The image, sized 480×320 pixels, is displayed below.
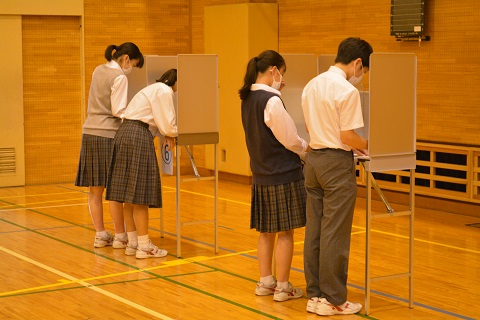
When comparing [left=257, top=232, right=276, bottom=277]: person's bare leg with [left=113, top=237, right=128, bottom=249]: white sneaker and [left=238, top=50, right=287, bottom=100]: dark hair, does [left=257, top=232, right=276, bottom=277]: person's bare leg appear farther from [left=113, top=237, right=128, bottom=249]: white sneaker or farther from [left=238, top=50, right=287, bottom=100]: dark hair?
[left=113, top=237, right=128, bottom=249]: white sneaker

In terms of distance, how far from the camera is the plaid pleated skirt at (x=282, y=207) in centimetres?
487

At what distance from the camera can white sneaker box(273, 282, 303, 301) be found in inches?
195

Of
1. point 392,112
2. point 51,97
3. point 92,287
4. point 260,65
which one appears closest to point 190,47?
point 51,97

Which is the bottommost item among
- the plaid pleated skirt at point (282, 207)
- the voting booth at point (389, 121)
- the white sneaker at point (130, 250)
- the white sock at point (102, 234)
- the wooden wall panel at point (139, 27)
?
the white sneaker at point (130, 250)

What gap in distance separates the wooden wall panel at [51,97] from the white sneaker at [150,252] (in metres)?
4.37

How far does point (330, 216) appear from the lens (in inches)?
178

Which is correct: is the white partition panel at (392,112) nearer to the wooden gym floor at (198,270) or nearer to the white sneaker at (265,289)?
the wooden gym floor at (198,270)

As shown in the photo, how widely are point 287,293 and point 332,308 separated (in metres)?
0.42

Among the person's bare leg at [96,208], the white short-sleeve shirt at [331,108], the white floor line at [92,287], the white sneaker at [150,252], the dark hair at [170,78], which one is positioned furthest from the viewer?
the person's bare leg at [96,208]

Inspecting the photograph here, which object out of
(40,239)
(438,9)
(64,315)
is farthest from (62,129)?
(64,315)

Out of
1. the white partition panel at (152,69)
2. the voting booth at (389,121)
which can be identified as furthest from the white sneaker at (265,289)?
the white partition panel at (152,69)

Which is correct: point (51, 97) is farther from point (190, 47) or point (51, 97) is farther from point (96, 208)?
point (96, 208)

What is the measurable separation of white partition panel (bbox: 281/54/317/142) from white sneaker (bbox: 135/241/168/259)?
144 centimetres

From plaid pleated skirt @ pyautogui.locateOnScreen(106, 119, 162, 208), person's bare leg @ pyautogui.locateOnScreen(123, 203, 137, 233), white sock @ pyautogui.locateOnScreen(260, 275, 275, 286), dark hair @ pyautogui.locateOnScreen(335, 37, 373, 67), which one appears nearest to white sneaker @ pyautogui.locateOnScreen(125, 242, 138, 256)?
person's bare leg @ pyautogui.locateOnScreen(123, 203, 137, 233)
